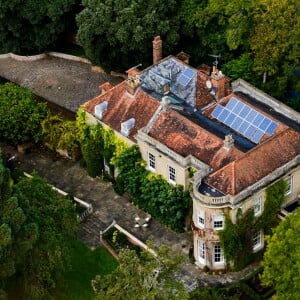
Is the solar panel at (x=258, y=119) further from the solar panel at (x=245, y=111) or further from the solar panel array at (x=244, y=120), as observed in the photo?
the solar panel at (x=245, y=111)

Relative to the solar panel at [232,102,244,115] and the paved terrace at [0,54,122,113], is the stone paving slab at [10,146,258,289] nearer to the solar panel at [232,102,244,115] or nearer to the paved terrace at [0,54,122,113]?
the paved terrace at [0,54,122,113]

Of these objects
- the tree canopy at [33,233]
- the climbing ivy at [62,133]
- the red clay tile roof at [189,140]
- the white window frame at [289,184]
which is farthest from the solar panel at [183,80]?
the tree canopy at [33,233]

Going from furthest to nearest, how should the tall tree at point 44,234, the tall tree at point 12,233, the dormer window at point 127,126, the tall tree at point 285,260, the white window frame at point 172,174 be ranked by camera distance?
the dormer window at point 127,126, the white window frame at point 172,174, the tall tree at point 44,234, the tall tree at point 285,260, the tall tree at point 12,233

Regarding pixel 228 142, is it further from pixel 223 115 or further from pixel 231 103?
pixel 231 103

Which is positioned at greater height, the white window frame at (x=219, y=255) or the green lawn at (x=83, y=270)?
the white window frame at (x=219, y=255)

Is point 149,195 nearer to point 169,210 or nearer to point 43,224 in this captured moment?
point 169,210
